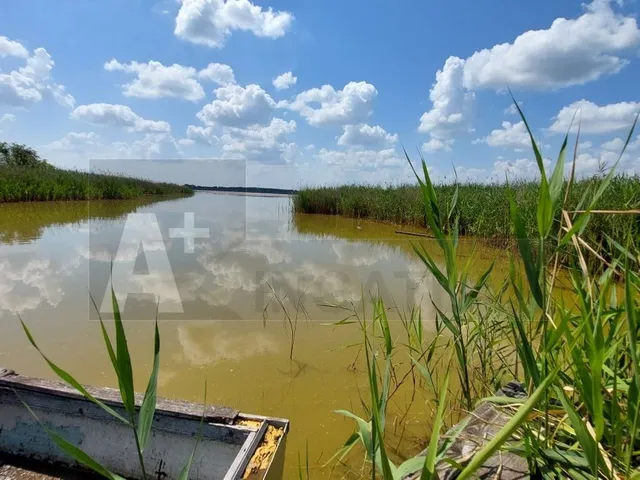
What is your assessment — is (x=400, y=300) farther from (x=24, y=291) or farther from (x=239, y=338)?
(x=24, y=291)

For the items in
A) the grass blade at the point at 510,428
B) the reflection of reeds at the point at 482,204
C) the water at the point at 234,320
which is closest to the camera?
the grass blade at the point at 510,428

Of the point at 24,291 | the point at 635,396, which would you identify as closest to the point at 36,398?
the point at 635,396

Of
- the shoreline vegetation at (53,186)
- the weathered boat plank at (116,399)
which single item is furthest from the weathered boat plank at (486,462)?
the shoreline vegetation at (53,186)

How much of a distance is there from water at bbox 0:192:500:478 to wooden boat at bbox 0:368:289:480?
0.85ft

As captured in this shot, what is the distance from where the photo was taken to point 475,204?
23.0ft

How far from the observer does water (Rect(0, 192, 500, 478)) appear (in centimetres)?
166

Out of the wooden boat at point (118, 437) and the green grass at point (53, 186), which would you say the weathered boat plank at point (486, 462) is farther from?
the green grass at point (53, 186)

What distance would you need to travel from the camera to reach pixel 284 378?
6.06 feet

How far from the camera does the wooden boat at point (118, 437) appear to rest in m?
1.00

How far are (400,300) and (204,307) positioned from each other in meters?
1.57

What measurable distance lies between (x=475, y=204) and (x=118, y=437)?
696 centimetres

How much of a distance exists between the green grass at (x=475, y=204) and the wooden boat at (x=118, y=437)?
112cm

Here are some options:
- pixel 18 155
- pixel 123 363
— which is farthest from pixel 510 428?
pixel 18 155

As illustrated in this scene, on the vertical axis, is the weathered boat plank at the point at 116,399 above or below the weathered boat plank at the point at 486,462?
below
